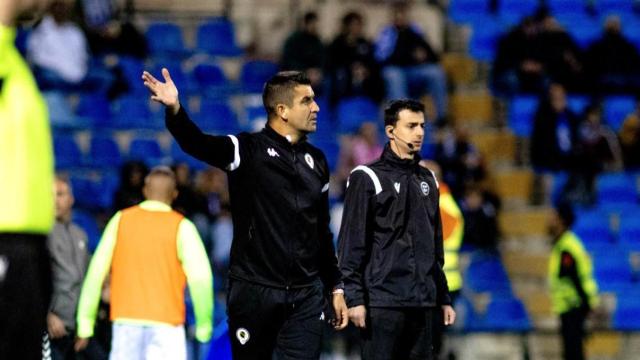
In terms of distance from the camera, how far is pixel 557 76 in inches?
853

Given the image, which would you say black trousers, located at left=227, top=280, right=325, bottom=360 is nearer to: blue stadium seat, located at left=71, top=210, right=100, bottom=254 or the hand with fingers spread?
the hand with fingers spread

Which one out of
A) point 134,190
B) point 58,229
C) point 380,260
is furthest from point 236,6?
point 380,260

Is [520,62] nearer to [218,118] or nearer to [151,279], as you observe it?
[218,118]

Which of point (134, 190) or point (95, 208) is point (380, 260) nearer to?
point (134, 190)

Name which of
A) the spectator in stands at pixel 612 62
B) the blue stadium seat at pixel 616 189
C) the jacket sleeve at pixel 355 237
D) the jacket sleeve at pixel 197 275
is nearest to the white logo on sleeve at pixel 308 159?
the jacket sleeve at pixel 355 237

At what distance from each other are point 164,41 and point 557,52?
500cm

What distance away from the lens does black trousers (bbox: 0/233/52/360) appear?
5.81 meters

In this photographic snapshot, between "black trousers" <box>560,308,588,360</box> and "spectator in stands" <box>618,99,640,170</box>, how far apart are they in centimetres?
479

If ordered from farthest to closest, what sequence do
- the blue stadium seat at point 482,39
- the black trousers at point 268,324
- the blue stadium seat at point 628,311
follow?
the blue stadium seat at point 482,39 < the blue stadium seat at point 628,311 < the black trousers at point 268,324

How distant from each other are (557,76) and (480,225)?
12.8 ft

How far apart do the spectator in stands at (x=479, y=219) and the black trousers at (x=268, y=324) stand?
9.10m

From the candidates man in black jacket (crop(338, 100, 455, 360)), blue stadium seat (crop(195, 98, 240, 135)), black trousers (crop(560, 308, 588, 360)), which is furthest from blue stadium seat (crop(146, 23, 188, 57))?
man in black jacket (crop(338, 100, 455, 360))

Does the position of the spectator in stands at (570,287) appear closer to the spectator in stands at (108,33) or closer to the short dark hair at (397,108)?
the short dark hair at (397,108)

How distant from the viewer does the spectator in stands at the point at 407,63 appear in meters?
20.4
